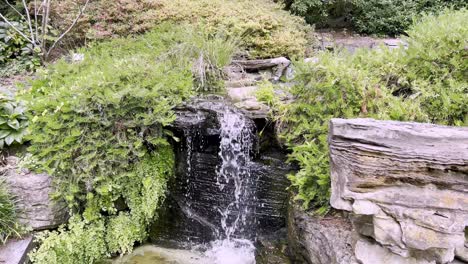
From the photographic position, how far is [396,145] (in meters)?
2.31

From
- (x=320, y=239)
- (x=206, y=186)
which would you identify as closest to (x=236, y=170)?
(x=206, y=186)

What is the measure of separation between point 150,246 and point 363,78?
9.52ft

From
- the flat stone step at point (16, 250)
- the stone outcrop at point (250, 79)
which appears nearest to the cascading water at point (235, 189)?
the stone outcrop at point (250, 79)

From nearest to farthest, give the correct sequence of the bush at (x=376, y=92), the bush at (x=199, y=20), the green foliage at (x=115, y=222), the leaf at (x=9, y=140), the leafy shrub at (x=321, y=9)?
the bush at (x=376, y=92)
the green foliage at (x=115, y=222)
the leaf at (x=9, y=140)
the bush at (x=199, y=20)
the leafy shrub at (x=321, y=9)

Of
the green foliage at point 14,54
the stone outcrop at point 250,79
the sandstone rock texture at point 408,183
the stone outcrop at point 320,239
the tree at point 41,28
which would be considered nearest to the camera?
the sandstone rock texture at point 408,183

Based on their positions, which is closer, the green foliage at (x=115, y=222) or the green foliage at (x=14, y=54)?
the green foliage at (x=115, y=222)

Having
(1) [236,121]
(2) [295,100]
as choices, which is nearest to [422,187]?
(2) [295,100]

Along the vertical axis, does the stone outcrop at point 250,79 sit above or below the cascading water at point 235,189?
above

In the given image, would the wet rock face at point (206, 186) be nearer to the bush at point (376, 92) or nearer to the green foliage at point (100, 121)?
the green foliage at point (100, 121)

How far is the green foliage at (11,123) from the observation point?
12.1ft

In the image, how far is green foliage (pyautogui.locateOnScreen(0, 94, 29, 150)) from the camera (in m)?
3.68

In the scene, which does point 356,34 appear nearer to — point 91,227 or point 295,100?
point 295,100

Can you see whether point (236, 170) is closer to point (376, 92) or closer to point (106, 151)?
point (106, 151)

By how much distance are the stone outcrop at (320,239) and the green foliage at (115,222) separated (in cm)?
146
